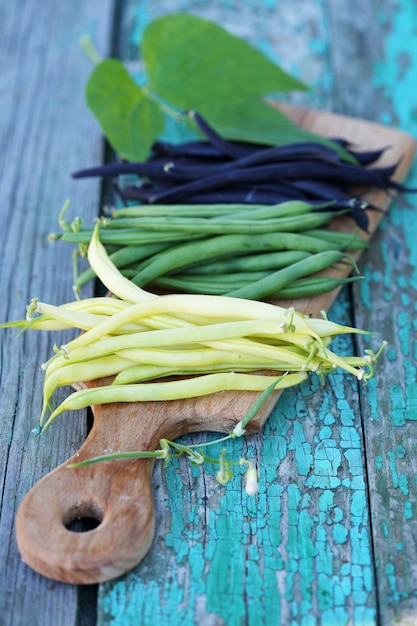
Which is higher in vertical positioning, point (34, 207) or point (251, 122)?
point (251, 122)

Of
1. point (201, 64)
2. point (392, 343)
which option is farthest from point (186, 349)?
point (201, 64)

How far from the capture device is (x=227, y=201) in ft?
7.99

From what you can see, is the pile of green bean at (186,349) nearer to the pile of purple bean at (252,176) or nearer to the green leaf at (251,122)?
the pile of purple bean at (252,176)

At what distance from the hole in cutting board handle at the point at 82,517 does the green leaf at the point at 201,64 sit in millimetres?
1717

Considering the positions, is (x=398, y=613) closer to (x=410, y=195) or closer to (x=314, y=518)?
(x=314, y=518)

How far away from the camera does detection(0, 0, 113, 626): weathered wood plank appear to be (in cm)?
169

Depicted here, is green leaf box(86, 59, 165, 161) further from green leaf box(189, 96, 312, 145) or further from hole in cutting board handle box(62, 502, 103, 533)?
hole in cutting board handle box(62, 502, 103, 533)

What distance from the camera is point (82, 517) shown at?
176 centimetres

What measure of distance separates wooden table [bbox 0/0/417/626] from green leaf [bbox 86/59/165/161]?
220 millimetres

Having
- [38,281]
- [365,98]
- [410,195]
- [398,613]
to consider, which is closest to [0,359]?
[38,281]

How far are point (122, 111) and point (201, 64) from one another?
0.38m

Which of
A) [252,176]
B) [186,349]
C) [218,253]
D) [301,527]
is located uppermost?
[252,176]

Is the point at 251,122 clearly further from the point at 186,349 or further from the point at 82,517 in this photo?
the point at 82,517

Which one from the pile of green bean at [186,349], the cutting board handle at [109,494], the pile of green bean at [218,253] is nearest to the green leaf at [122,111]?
the pile of green bean at [218,253]
